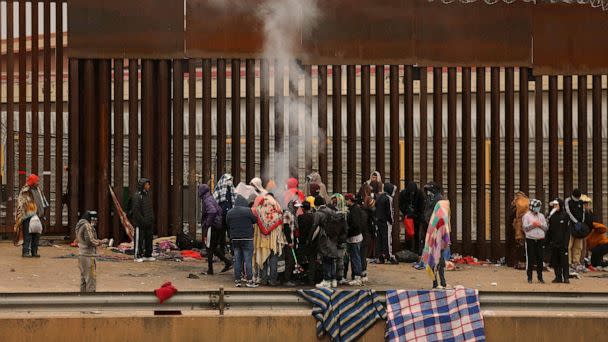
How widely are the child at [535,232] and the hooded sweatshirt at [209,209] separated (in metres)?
4.56

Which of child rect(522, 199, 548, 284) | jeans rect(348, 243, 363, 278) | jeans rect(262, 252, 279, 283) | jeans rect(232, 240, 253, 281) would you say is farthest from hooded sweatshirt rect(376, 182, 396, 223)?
jeans rect(232, 240, 253, 281)

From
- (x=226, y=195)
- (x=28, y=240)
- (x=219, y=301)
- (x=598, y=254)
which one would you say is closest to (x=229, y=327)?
(x=219, y=301)

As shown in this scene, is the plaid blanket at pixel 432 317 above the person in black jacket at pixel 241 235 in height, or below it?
below

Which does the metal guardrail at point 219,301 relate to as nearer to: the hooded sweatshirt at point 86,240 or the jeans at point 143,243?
the hooded sweatshirt at point 86,240

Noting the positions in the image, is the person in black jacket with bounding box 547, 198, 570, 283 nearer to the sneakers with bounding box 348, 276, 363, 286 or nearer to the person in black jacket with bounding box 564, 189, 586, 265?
the person in black jacket with bounding box 564, 189, 586, 265

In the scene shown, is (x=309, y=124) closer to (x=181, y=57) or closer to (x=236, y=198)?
(x=181, y=57)

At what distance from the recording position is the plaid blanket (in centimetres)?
1533

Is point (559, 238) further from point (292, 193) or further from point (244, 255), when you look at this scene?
point (244, 255)

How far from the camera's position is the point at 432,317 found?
15359 millimetres

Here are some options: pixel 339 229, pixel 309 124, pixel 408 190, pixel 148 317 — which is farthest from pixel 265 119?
pixel 148 317

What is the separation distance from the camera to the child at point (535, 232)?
1953cm

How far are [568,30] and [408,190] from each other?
438 cm

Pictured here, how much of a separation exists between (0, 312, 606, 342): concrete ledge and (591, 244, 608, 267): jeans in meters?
7.05

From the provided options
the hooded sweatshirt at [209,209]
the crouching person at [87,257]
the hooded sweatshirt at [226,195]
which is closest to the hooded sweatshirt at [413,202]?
the hooded sweatshirt at [226,195]
